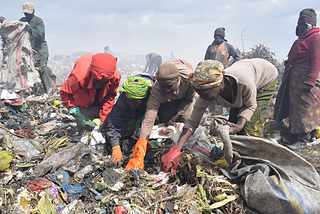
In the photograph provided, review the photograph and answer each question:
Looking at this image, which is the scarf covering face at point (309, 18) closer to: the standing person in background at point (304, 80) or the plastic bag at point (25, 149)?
the standing person in background at point (304, 80)

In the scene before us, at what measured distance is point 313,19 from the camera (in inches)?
128

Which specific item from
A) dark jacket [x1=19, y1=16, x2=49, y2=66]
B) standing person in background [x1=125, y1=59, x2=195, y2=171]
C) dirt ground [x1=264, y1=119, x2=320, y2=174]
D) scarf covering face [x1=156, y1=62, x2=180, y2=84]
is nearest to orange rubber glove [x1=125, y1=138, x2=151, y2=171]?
standing person in background [x1=125, y1=59, x2=195, y2=171]

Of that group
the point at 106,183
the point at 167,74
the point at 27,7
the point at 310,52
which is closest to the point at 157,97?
the point at 167,74

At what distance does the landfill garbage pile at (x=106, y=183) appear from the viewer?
5.14 ft

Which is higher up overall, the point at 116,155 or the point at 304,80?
the point at 304,80

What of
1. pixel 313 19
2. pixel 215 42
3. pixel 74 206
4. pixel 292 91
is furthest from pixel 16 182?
pixel 215 42

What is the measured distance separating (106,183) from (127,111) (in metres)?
1.21

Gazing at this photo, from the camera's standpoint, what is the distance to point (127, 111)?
2893 millimetres

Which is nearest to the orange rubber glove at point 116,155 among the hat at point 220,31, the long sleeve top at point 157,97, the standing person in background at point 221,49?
the long sleeve top at point 157,97

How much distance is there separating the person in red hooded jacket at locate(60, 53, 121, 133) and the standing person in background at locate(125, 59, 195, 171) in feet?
2.56

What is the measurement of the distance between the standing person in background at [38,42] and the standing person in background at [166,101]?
5.66m

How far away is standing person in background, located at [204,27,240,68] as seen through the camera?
20.3 feet

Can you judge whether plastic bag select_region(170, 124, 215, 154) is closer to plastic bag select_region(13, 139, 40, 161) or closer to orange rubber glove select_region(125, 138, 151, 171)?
orange rubber glove select_region(125, 138, 151, 171)

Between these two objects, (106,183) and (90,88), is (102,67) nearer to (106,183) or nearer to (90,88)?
(90,88)
